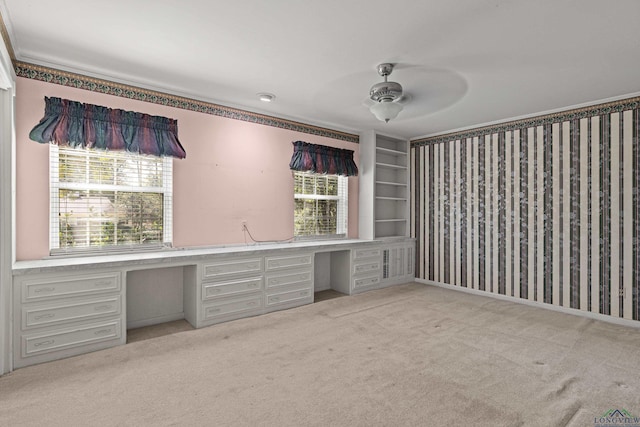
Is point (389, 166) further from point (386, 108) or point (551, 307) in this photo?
point (551, 307)

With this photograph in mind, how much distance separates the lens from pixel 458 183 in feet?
18.0

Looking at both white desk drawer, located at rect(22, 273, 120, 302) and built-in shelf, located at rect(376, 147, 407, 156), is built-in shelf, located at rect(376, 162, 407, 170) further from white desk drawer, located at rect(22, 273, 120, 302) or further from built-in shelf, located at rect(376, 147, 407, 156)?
white desk drawer, located at rect(22, 273, 120, 302)

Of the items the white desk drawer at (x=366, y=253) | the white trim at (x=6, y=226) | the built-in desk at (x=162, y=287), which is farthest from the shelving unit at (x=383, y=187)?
the white trim at (x=6, y=226)

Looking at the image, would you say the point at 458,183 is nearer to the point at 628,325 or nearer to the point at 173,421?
the point at 628,325

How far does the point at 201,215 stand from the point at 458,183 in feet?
→ 13.2

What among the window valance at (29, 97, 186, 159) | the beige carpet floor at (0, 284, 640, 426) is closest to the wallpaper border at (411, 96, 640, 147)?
the beige carpet floor at (0, 284, 640, 426)

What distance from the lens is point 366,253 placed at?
5.34m

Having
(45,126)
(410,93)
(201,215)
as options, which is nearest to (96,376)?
(201,215)

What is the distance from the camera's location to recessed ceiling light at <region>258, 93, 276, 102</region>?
397 cm

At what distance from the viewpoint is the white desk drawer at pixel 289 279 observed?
420 centimetres

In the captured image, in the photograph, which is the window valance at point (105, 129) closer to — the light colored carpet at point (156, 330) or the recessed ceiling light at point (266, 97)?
the recessed ceiling light at point (266, 97)

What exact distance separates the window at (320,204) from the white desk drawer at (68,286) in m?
2.56

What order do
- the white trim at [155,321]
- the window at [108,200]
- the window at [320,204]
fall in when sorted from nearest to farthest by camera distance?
the window at [108,200] → the white trim at [155,321] → the window at [320,204]

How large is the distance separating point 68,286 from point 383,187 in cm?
482
